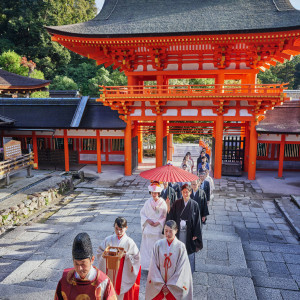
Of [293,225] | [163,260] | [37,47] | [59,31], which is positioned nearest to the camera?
[163,260]

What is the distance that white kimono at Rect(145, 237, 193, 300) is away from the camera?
3.92 m

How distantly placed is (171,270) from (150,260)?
848 mm

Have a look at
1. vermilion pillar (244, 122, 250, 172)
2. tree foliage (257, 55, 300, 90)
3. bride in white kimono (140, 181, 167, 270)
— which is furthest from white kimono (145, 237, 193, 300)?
tree foliage (257, 55, 300, 90)

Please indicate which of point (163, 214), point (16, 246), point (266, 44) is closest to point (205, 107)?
point (266, 44)

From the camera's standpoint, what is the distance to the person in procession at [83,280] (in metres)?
2.59

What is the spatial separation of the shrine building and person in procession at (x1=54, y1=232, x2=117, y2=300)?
10921mm

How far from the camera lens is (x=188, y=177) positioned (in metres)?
6.46

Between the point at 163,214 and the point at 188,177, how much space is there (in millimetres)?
1319

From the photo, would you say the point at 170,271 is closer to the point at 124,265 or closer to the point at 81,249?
the point at 124,265

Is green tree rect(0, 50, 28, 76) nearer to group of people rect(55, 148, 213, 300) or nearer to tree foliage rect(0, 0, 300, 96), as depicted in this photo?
tree foliage rect(0, 0, 300, 96)

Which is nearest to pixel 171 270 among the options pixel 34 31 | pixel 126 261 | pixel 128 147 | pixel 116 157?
pixel 126 261

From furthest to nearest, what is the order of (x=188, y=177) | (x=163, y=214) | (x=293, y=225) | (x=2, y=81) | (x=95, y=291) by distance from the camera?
(x=2, y=81)
(x=293, y=225)
(x=188, y=177)
(x=163, y=214)
(x=95, y=291)

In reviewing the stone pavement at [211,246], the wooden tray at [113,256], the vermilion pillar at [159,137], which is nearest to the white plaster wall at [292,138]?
the stone pavement at [211,246]

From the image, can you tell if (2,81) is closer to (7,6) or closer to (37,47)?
(37,47)
